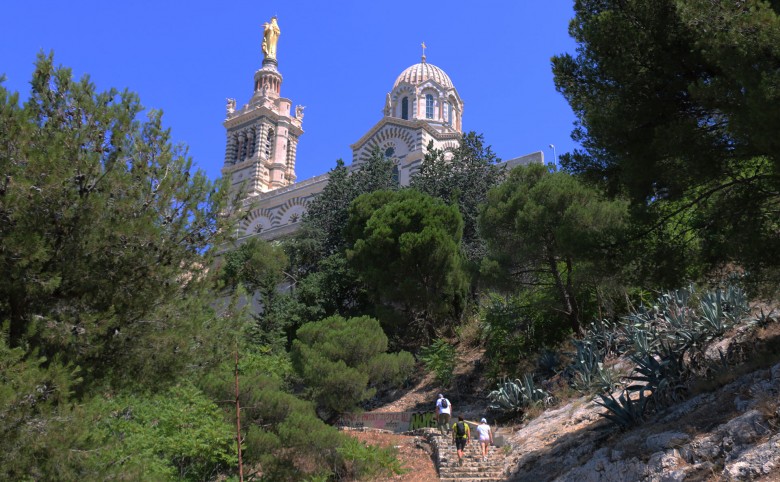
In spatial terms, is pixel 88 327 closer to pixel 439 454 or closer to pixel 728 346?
pixel 439 454

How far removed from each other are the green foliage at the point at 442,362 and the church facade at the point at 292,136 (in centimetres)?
1206

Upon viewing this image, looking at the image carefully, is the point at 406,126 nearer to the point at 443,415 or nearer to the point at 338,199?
the point at 338,199

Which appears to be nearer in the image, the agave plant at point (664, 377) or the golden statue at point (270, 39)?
the agave plant at point (664, 377)

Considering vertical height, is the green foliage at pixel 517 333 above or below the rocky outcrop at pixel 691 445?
above

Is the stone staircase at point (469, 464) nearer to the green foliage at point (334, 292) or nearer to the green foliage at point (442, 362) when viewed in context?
the green foliage at point (442, 362)

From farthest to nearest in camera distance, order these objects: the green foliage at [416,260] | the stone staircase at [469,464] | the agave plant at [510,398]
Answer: the green foliage at [416,260] → the agave plant at [510,398] → the stone staircase at [469,464]

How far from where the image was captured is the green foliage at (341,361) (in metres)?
13.3

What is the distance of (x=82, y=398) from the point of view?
6.56 m

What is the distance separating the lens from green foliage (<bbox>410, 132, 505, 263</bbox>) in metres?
23.0

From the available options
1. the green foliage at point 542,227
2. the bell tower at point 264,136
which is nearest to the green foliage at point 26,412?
the green foliage at point 542,227

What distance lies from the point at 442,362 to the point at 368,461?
18.7ft

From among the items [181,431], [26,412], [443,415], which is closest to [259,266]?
[443,415]

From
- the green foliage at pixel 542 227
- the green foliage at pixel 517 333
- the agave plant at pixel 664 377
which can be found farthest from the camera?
the green foliage at pixel 517 333

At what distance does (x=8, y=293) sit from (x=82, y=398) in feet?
4.08
